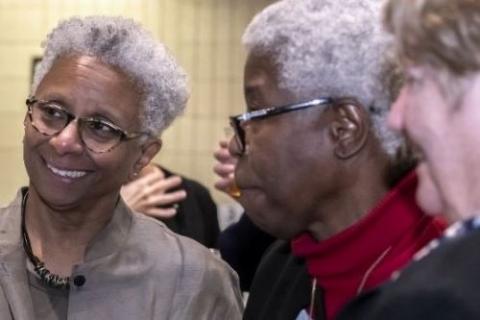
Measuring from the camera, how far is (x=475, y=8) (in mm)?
920

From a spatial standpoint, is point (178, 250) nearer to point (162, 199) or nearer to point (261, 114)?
point (261, 114)

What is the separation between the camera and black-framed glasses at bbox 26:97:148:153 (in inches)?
67.9

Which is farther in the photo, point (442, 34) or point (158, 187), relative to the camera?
point (158, 187)

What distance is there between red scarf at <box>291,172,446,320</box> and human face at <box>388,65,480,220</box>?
14.7 inches

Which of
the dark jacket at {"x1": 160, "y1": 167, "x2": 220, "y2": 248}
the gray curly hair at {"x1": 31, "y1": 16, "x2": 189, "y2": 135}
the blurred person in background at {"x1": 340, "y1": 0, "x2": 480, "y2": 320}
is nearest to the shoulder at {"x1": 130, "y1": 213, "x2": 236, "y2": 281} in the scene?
the gray curly hair at {"x1": 31, "y1": 16, "x2": 189, "y2": 135}

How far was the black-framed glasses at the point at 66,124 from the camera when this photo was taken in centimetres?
172

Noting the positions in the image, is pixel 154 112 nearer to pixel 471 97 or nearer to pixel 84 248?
pixel 84 248

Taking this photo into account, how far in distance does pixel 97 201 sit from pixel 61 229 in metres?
0.09

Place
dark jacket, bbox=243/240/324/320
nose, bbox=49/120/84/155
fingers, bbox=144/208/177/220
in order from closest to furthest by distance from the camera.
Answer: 1. dark jacket, bbox=243/240/324/320
2. nose, bbox=49/120/84/155
3. fingers, bbox=144/208/177/220

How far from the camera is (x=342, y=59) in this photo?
1.34m

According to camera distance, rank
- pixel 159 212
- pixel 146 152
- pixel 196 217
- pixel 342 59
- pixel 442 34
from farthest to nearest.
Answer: pixel 196 217
pixel 159 212
pixel 146 152
pixel 342 59
pixel 442 34

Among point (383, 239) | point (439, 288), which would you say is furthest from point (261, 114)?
point (439, 288)

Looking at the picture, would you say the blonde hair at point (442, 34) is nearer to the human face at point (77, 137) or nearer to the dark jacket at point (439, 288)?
the dark jacket at point (439, 288)

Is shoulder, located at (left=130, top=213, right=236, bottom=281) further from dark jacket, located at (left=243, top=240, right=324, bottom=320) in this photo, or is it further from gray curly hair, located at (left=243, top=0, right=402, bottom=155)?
gray curly hair, located at (left=243, top=0, right=402, bottom=155)
